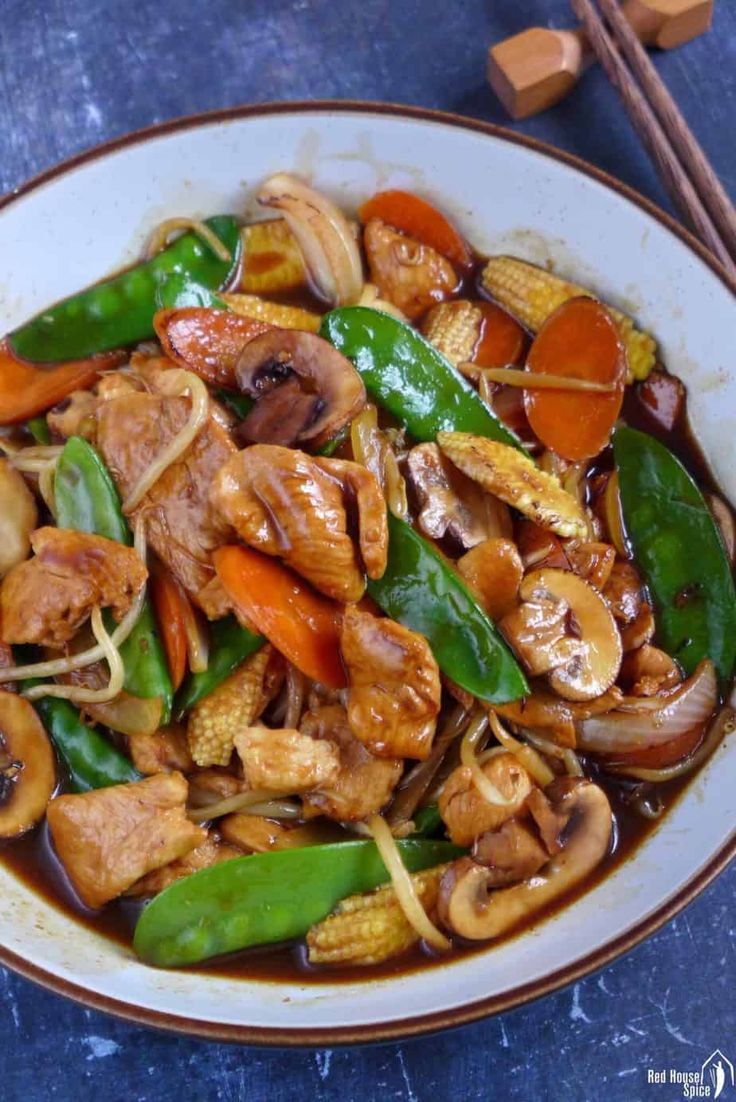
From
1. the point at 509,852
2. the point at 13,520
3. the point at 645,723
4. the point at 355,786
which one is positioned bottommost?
the point at 645,723

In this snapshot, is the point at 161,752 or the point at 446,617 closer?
the point at 446,617

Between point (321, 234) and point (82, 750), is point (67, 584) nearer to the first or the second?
point (82, 750)

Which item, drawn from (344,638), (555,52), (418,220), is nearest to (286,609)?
(344,638)

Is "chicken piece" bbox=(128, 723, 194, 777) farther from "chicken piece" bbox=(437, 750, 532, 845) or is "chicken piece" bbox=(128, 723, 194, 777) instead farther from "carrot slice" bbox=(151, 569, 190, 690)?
"chicken piece" bbox=(437, 750, 532, 845)

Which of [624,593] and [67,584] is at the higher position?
[67,584]

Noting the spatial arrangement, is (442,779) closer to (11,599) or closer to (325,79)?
(11,599)

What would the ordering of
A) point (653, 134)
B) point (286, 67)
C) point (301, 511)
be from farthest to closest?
point (286, 67)
point (653, 134)
point (301, 511)

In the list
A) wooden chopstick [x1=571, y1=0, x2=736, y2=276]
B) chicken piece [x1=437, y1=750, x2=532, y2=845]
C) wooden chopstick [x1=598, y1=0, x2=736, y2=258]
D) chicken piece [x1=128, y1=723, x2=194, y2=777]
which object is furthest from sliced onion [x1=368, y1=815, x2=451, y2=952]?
wooden chopstick [x1=598, y1=0, x2=736, y2=258]
